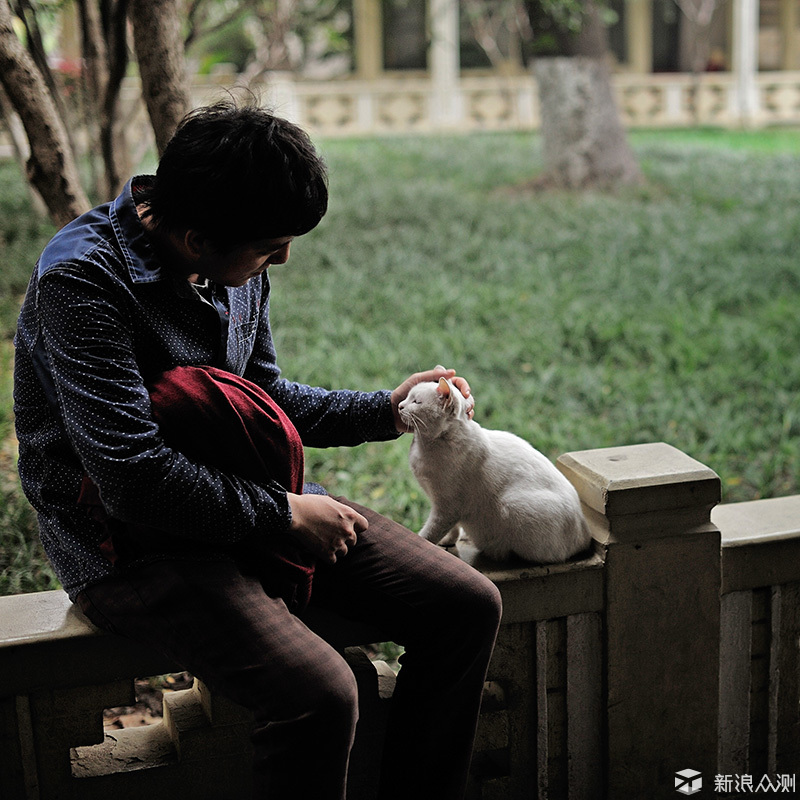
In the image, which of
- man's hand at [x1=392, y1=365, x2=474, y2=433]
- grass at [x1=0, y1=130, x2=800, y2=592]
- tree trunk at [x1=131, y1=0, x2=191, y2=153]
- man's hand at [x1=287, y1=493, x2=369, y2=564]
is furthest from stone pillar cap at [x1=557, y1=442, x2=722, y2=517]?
tree trunk at [x1=131, y1=0, x2=191, y2=153]

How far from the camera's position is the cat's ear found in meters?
2.49

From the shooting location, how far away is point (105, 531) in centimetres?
208

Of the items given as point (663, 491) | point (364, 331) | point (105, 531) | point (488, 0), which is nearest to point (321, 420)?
point (105, 531)

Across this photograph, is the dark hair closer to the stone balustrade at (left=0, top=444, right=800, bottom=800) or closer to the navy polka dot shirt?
the navy polka dot shirt

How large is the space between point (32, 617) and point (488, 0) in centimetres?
1908

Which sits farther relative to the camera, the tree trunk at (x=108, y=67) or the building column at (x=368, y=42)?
the building column at (x=368, y=42)

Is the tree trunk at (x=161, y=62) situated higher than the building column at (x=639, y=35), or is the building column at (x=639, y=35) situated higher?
the building column at (x=639, y=35)

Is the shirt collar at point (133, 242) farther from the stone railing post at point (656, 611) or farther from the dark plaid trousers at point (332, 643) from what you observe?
the stone railing post at point (656, 611)

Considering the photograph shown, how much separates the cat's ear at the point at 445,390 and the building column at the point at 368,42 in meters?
19.7

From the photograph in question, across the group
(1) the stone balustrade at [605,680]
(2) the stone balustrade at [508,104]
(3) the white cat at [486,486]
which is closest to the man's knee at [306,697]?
(1) the stone balustrade at [605,680]

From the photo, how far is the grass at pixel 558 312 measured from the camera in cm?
509

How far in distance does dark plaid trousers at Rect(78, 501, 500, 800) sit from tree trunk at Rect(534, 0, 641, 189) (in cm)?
909

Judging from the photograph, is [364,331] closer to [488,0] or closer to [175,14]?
[175,14]

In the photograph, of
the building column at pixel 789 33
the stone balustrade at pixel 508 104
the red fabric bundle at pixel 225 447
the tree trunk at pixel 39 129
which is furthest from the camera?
the building column at pixel 789 33
